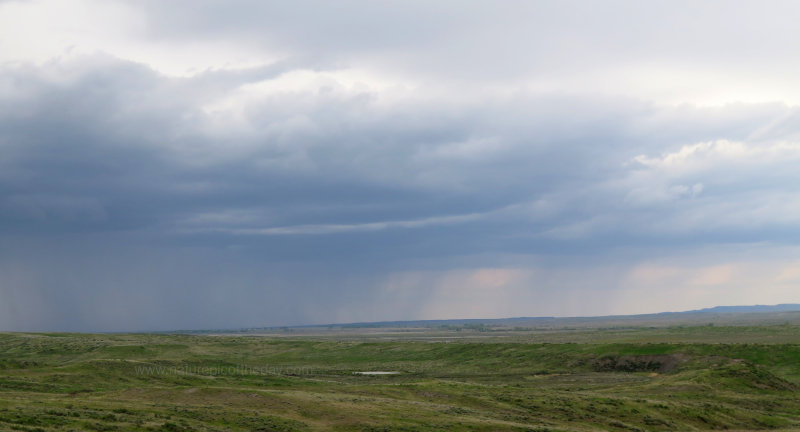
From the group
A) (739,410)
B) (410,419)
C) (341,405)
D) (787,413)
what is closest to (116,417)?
(341,405)

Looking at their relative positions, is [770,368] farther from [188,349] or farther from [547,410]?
[188,349]

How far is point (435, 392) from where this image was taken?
66.0 meters

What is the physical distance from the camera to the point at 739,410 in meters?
65.4

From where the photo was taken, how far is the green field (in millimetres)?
47406

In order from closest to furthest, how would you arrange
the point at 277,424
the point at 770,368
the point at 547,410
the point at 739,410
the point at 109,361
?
the point at 277,424
the point at 547,410
the point at 739,410
the point at 109,361
the point at 770,368

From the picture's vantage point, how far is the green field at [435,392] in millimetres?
47406

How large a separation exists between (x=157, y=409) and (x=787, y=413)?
194ft

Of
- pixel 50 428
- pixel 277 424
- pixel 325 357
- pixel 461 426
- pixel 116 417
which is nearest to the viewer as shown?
pixel 50 428

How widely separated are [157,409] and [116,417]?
4.85 meters

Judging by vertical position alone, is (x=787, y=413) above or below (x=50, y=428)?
below

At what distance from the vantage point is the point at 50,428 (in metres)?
37.8

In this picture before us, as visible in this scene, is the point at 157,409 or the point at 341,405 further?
the point at 341,405

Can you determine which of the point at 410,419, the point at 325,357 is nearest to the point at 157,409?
the point at 410,419

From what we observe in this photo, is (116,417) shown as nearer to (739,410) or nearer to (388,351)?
(739,410)
